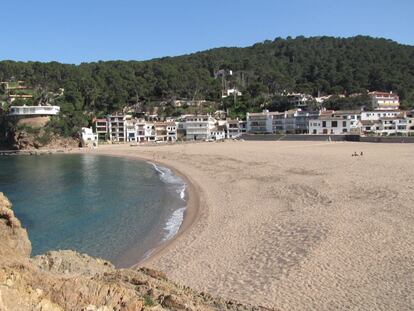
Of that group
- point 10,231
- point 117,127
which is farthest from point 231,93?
point 10,231

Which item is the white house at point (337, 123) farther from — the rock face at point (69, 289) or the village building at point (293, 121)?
the rock face at point (69, 289)

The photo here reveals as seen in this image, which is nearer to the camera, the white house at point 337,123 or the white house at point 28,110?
the white house at point 337,123

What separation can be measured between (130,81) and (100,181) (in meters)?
67.0

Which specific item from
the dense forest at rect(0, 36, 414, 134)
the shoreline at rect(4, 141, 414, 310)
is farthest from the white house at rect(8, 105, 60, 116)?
the shoreline at rect(4, 141, 414, 310)

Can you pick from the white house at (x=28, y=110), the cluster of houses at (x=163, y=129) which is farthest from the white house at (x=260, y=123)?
the white house at (x=28, y=110)

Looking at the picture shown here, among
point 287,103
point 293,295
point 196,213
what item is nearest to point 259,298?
point 293,295

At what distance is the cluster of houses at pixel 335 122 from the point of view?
2835 inches

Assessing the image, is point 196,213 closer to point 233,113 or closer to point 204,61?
point 233,113

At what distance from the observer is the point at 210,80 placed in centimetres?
10925

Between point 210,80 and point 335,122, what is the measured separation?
1679 inches

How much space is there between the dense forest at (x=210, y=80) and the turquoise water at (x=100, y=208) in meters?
42.0

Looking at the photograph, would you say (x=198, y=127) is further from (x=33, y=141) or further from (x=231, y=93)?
(x=33, y=141)

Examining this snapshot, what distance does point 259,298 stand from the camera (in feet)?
36.6

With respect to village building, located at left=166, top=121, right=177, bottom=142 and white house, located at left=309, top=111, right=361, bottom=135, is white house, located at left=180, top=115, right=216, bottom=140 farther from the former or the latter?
white house, located at left=309, top=111, right=361, bottom=135
